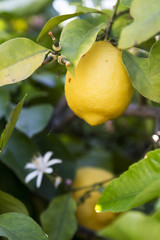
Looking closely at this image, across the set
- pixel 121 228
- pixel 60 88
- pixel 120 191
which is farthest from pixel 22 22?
pixel 121 228

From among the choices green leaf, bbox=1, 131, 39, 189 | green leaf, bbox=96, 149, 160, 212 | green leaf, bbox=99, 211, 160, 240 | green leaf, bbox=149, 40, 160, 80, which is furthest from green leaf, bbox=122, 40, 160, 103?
green leaf, bbox=1, 131, 39, 189

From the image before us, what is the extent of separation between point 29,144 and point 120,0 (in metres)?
0.44

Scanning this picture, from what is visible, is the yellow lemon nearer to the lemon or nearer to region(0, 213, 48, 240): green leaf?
the lemon

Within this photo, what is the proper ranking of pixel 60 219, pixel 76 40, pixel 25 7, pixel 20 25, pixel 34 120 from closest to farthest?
pixel 76 40 < pixel 60 219 < pixel 34 120 < pixel 25 7 < pixel 20 25

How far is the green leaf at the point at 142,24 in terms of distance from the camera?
46cm

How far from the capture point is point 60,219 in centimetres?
81

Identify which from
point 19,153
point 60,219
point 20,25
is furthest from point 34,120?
point 20,25

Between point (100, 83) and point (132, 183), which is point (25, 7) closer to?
point (100, 83)

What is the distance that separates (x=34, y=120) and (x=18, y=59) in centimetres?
34

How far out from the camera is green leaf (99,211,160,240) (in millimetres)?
359

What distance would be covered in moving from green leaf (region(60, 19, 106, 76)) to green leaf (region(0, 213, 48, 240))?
254 millimetres

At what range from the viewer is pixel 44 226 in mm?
770

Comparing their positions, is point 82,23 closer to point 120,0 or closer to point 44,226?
point 120,0

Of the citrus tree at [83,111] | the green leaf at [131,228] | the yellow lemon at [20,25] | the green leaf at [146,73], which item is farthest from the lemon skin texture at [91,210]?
the yellow lemon at [20,25]
